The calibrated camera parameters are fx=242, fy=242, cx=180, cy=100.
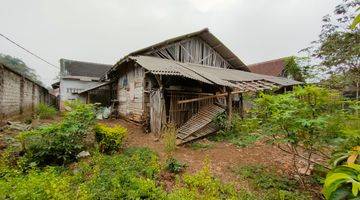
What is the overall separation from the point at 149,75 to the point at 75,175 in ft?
21.7

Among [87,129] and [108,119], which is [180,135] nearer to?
[87,129]

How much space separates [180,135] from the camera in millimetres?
9680

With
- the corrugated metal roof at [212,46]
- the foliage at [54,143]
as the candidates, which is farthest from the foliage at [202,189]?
the corrugated metal roof at [212,46]

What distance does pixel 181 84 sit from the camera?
38.4 feet

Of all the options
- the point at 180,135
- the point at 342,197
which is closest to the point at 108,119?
the point at 180,135

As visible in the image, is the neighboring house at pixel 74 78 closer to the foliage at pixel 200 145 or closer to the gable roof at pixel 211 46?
the gable roof at pixel 211 46

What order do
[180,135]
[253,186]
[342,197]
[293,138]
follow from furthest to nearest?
[180,135] < [253,186] < [293,138] < [342,197]

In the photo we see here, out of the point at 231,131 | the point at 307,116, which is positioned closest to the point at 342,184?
the point at 307,116

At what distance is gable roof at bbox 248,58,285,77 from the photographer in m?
24.7

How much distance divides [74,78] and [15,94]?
979 cm

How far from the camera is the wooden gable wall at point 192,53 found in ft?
46.9

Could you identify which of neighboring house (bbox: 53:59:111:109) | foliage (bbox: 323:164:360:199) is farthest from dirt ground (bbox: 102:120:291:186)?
neighboring house (bbox: 53:59:111:109)

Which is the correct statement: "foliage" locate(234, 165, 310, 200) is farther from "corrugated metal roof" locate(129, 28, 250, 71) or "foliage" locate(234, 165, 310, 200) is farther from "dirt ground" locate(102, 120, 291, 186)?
"corrugated metal roof" locate(129, 28, 250, 71)

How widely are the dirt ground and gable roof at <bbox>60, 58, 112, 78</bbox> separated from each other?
576 inches
